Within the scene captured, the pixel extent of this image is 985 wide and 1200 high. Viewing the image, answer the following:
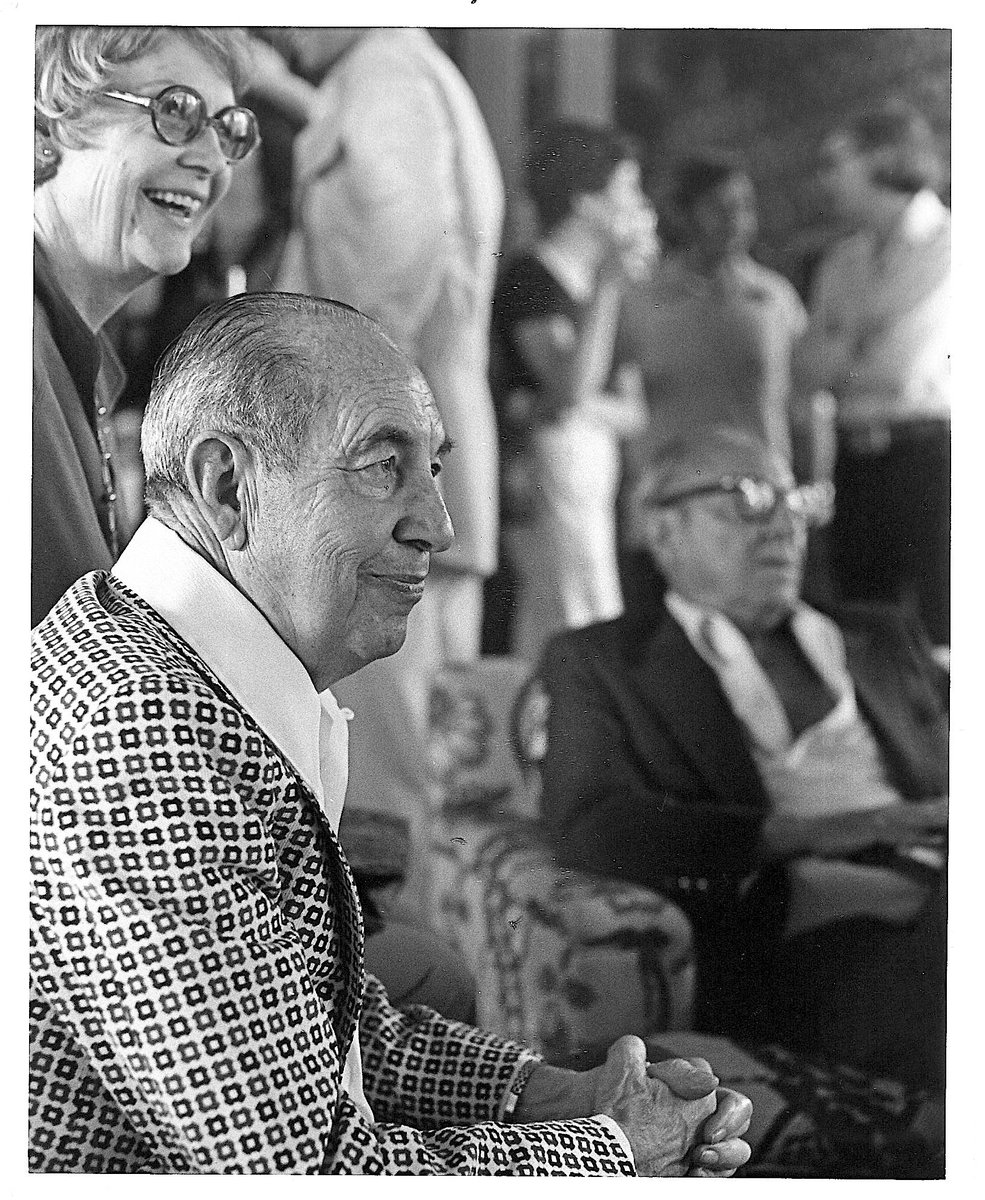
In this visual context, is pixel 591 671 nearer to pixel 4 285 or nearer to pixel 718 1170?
pixel 718 1170

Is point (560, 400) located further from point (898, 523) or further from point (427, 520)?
point (898, 523)

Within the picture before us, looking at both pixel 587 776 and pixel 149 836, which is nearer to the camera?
pixel 149 836

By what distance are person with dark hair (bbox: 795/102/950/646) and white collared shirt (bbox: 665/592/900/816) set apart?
114mm

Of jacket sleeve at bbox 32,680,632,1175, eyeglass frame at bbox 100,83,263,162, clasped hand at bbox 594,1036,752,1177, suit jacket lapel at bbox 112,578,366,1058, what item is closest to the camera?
jacket sleeve at bbox 32,680,632,1175

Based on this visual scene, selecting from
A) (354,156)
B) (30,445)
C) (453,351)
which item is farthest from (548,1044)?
(354,156)

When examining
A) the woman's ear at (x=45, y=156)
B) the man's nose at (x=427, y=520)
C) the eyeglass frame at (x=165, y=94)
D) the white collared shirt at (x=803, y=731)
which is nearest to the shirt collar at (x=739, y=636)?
the white collared shirt at (x=803, y=731)

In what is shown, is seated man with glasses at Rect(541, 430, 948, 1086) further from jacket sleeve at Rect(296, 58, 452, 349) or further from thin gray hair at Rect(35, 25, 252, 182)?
thin gray hair at Rect(35, 25, 252, 182)

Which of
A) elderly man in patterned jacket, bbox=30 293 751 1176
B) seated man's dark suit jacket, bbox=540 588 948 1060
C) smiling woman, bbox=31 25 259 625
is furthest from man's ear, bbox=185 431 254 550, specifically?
seated man's dark suit jacket, bbox=540 588 948 1060

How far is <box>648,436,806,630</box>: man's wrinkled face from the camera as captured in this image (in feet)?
7.86

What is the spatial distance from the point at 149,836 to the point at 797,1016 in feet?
3.74

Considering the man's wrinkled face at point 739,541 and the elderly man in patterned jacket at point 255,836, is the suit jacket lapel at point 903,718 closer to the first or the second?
the man's wrinkled face at point 739,541

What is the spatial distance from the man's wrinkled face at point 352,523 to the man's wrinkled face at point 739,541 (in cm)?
41

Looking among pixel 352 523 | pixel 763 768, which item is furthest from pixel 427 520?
pixel 763 768

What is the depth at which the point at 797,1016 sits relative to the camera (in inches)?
92.9
